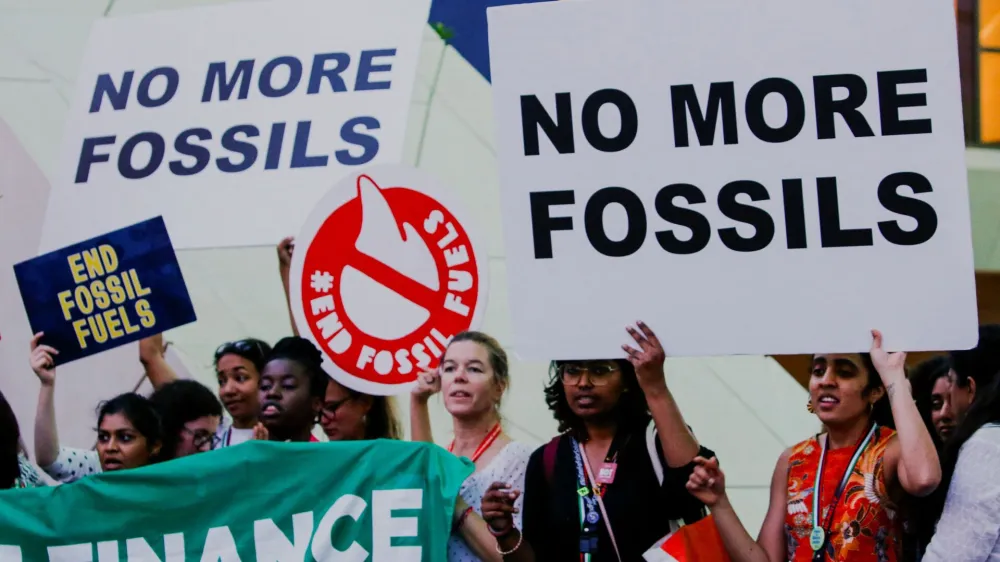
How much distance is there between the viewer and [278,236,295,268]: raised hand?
524 cm

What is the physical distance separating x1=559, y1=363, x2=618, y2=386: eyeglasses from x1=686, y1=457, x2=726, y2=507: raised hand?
1.50 feet

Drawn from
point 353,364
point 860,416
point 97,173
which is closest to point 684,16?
point 860,416

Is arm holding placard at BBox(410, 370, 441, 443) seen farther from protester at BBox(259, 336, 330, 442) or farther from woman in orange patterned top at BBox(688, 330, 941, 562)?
woman in orange patterned top at BBox(688, 330, 941, 562)

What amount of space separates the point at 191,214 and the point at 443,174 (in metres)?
2.26

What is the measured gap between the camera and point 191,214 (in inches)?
216

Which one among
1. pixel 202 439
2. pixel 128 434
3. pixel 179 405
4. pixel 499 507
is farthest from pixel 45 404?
pixel 499 507

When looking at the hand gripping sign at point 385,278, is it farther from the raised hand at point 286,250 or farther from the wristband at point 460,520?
the wristband at point 460,520

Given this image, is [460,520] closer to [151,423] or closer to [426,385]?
[426,385]

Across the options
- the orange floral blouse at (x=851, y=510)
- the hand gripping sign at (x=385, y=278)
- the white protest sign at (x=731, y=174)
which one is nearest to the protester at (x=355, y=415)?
the hand gripping sign at (x=385, y=278)

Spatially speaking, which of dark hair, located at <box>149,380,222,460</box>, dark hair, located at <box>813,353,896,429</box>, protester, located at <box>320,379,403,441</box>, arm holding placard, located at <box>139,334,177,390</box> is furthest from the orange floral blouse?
arm holding placard, located at <box>139,334,177,390</box>

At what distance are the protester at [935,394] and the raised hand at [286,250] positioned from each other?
2.14 metres

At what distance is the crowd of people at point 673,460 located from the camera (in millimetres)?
3600

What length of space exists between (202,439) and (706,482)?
231cm

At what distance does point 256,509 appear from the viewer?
419 centimetres
